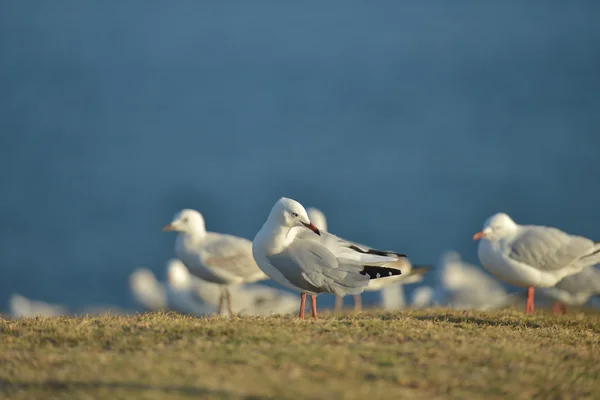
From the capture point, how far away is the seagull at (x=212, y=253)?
14922 millimetres

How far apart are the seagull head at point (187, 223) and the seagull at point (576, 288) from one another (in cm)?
726

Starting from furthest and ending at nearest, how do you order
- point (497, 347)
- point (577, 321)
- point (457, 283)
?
1. point (457, 283)
2. point (577, 321)
3. point (497, 347)

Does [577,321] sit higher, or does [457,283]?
[457,283]

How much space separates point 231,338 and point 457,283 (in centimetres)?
1681

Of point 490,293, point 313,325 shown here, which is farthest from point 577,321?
point 490,293

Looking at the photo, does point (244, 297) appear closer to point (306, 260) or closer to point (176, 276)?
point (176, 276)

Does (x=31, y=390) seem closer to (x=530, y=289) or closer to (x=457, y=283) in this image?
(x=530, y=289)

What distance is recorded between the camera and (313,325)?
26.7ft

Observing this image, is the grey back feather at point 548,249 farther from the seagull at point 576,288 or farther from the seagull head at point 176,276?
the seagull head at point 176,276

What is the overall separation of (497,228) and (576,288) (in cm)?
369

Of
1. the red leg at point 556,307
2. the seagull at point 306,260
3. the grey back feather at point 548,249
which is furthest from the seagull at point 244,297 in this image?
the seagull at point 306,260

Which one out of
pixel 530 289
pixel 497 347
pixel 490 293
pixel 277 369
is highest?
pixel 490 293

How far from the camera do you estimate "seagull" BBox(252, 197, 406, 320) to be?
9727mm

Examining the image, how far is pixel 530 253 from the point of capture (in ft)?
43.9
